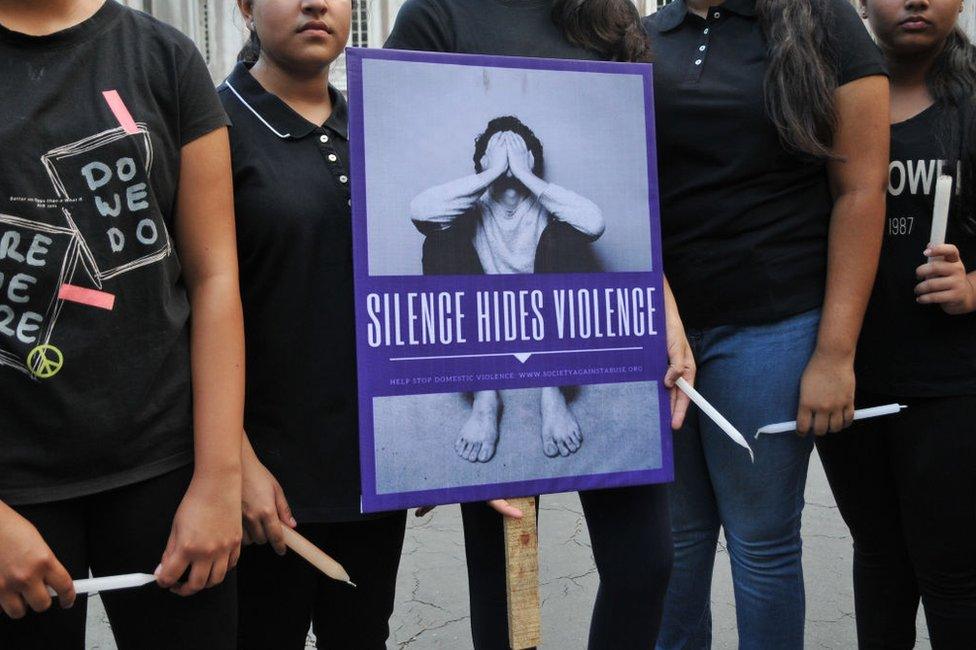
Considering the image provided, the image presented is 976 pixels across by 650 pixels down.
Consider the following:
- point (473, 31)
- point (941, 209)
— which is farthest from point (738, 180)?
point (473, 31)

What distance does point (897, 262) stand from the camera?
1957 mm

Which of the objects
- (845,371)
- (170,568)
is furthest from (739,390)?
(170,568)

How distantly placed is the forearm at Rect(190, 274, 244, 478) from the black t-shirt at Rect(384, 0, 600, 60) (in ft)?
1.92

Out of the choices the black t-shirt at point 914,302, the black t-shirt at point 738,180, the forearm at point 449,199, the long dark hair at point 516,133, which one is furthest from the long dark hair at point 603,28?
the black t-shirt at point 914,302

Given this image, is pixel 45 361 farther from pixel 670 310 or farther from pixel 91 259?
pixel 670 310

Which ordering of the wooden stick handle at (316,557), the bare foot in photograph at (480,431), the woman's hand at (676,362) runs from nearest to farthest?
the wooden stick handle at (316,557), the bare foot in photograph at (480,431), the woman's hand at (676,362)

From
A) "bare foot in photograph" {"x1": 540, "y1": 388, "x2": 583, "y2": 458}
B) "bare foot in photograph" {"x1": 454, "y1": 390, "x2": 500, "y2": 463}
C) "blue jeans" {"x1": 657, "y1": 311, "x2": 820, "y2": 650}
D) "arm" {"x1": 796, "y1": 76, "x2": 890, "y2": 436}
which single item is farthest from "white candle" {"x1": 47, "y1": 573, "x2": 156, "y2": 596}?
"arm" {"x1": 796, "y1": 76, "x2": 890, "y2": 436}

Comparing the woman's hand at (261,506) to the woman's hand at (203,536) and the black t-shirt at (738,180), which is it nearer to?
the woman's hand at (203,536)

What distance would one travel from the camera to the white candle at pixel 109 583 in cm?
125

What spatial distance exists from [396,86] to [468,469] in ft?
2.09

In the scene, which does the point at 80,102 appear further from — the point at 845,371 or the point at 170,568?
the point at 845,371

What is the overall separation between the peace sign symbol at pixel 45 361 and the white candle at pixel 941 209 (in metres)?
1.57

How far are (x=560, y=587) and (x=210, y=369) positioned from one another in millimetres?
2323

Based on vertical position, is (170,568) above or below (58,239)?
below
